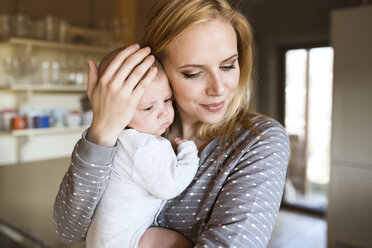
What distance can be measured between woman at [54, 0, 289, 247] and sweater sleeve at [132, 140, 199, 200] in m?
0.05

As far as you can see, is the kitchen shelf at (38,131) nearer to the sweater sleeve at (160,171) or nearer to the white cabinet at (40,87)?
the white cabinet at (40,87)

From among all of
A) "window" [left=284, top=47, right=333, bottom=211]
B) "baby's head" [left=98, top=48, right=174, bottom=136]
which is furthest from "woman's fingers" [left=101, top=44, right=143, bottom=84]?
"window" [left=284, top=47, right=333, bottom=211]

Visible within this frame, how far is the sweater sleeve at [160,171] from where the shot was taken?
2.80 ft

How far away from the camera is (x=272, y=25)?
458 centimetres

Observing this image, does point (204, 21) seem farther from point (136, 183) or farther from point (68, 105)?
point (68, 105)

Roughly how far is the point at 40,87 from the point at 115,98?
218 centimetres

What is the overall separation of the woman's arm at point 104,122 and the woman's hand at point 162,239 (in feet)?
0.52

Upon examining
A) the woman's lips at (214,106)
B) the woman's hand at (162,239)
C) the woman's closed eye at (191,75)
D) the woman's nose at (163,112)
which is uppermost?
the woman's closed eye at (191,75)

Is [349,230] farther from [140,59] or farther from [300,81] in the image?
[140,59]

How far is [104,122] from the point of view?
76 centimetres

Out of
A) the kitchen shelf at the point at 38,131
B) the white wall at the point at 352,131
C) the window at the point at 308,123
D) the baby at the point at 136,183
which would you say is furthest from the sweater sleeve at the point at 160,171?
the window at the point at 308,123

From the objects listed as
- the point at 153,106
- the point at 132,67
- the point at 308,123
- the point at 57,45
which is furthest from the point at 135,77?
the point at 308,123

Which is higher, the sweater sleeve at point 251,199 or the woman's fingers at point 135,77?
the woman's fingers at point 135,77

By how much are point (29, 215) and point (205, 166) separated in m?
2.69
